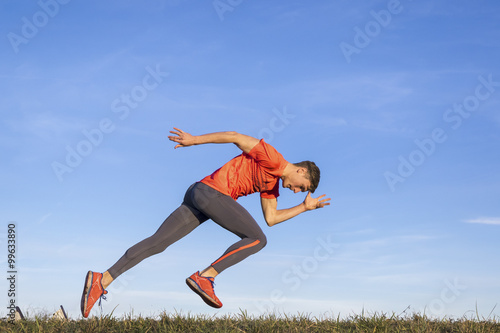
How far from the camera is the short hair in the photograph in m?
7.62

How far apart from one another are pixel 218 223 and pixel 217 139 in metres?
1.15

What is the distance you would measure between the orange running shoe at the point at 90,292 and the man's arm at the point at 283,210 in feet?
8.29

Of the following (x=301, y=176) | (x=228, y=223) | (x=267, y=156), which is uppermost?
(x=267, y=156)

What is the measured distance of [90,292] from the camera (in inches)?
286

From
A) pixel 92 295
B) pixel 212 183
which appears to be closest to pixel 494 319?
pixel 212 183

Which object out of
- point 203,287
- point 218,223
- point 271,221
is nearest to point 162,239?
point 218,223

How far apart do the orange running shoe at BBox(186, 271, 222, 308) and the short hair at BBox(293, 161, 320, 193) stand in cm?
196

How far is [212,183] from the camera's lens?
7.47 meters

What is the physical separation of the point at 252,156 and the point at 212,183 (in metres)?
0.66

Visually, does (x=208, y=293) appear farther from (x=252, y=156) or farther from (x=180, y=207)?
(x=252, y=156)

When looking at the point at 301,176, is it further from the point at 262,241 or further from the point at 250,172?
the point at 262,241

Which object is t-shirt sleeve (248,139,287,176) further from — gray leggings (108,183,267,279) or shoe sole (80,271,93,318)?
shoe sole (80,271,93,318)

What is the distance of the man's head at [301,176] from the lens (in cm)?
757

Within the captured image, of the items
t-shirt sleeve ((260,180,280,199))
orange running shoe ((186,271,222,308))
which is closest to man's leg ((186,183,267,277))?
orange running shoe ((186,271,222,308))
